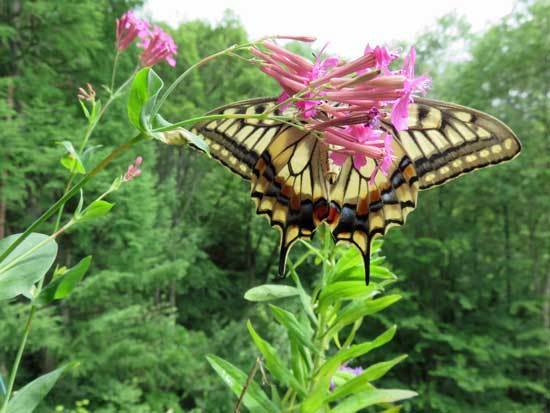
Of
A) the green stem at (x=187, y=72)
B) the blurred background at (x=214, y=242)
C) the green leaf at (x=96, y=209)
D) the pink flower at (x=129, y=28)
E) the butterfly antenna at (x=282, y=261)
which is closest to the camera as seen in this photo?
the green stem at (x=187, y=72)

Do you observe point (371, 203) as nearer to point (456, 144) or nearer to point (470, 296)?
point (456, 144)

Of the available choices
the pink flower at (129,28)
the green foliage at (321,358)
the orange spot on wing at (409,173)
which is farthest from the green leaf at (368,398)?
the pink flower at (129,28)

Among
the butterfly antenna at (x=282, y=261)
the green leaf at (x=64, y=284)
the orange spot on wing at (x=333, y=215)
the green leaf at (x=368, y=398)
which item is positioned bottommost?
the green leaf at (x=368, y=398)

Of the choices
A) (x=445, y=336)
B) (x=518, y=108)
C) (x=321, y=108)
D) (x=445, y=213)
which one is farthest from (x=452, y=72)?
(x=321, y=108)

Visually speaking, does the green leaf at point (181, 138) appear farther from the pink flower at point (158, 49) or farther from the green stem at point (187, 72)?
the pink flower at point (158, 49)

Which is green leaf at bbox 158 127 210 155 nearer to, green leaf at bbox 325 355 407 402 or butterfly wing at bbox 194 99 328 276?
butterfly wing at bbox 194 99 328 276

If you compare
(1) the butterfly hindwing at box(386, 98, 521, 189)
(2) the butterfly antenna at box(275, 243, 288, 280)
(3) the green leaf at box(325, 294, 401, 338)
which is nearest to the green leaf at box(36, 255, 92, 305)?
(2) the butterfly antenna at box(275, 243, 288, 280)

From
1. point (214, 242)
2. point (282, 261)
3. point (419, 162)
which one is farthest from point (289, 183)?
point (214, 242)
